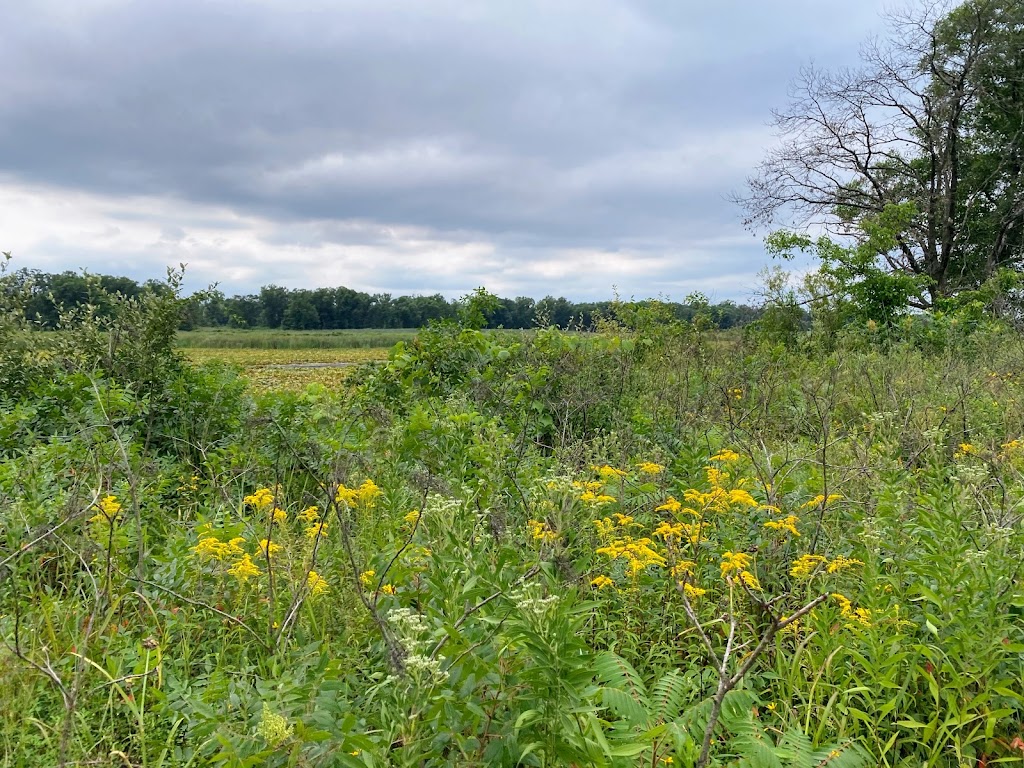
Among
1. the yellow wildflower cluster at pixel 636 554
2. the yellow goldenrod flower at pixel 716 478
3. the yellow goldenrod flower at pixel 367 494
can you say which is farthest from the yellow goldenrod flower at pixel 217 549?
the yellow goldenrod flower at pixel 716 478

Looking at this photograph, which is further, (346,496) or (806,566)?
(346,496)

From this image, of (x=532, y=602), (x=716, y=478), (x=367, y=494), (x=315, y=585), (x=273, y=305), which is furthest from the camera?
(x=273, y=305)

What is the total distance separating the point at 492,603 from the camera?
2.08m

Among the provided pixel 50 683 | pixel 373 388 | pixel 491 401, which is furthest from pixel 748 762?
pixel 373 388

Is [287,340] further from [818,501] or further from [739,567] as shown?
[739,567]

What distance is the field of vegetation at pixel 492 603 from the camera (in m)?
1.79

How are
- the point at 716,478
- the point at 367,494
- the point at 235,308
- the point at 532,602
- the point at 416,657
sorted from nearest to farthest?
the point at 416,657 → the point at 532,602 → the point at 367,494 → the point at 716,478 → the point at 235,308

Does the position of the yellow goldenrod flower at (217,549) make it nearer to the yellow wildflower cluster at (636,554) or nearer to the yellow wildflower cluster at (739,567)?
the yellow wildflower cluster at (636,554)

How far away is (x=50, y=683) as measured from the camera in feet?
8.54

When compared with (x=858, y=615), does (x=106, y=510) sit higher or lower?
higher

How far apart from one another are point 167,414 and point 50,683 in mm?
3997

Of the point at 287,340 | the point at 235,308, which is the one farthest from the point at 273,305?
the point at 235,308

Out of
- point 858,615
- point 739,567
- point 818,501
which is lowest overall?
point 858,615

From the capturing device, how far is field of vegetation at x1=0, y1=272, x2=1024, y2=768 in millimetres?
1787
